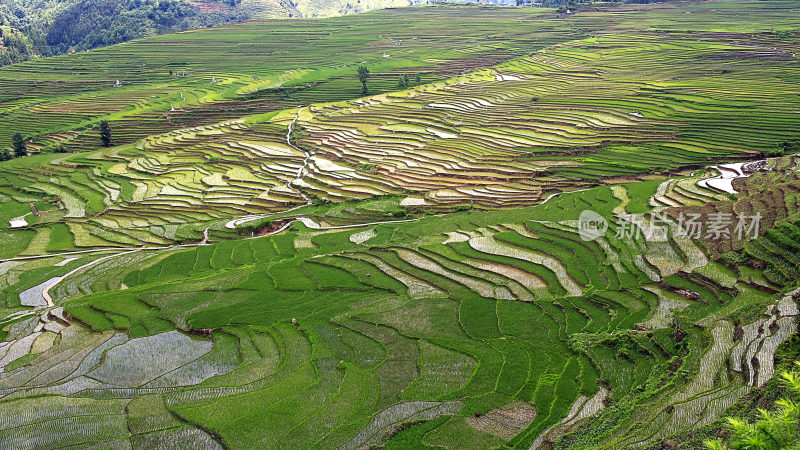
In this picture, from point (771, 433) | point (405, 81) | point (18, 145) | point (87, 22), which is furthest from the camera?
point (87, 22)

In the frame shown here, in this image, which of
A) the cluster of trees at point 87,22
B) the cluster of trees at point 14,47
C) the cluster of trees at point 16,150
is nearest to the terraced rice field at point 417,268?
the cluster of trees at point 16,150

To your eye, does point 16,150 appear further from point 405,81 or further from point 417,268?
point 417,268

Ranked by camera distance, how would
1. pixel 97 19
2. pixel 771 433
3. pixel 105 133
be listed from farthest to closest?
pixel 97 19, pixel 105 133, pixel 771 433

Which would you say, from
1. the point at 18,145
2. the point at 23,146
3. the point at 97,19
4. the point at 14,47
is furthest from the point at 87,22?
the point at 18,145

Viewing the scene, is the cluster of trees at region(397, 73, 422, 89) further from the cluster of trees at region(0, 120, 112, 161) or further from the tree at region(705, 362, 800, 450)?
the tree at region(705, 362, 800, 450)

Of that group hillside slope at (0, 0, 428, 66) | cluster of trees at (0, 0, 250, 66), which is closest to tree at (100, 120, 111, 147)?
hillside slope at (0, 0, 428, 66)

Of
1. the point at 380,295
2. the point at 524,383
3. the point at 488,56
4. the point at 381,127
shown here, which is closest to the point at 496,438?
the point at 524,383

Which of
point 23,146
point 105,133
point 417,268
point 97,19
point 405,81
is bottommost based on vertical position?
point 417,268

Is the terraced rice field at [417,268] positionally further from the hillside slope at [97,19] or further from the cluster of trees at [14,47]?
the hillside slope at [97,19]

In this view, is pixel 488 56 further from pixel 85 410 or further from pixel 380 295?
pixel 85 410
